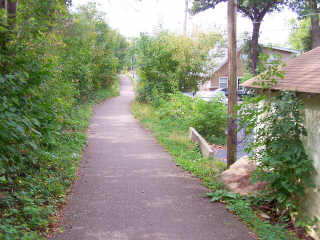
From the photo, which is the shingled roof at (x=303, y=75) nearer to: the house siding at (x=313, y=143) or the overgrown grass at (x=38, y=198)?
the house siding at (x=313, y=143)

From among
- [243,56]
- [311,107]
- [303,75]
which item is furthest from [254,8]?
[311,107]

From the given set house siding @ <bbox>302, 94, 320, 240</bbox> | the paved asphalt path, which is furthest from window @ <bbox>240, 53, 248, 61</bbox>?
house siding @ <bbox>302, 94, 320, 240</bbox>

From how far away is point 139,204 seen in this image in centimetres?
684

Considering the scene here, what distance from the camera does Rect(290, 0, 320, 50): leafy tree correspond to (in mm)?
25766

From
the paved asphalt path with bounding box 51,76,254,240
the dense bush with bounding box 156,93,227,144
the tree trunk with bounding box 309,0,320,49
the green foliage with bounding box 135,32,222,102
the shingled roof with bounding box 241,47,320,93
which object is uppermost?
the tree trunk with bounding box 309,0,320,49

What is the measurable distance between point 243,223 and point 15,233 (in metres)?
3.76

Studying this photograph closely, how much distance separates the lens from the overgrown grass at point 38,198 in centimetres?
488

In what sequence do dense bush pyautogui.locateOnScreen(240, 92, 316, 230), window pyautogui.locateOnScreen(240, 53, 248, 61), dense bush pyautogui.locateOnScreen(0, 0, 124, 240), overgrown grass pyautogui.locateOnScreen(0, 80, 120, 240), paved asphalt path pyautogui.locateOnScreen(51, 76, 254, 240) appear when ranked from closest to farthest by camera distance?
overgrown grass pyautogui.locateOnScreen(0, 80, 120, 240) < dense bush pyautogui.locateOnScreen(0, 0, 124, 240) < paved asphalt path pyautogui.locateOnScreen(51, 76, 254, 240) < dense bush pyautogui.locateOnScreen(240, 92, 316, 230) < window pyautogui.locateOnScreen(240, 53, 248, 61)

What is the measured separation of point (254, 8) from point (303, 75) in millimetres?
24836

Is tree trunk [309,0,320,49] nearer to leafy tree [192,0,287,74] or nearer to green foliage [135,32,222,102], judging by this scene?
leafy tree [192,0,287,74]

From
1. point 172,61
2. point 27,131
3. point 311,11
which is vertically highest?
point 311,11

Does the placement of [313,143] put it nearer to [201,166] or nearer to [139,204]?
[139,204]

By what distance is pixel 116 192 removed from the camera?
24.6 feet

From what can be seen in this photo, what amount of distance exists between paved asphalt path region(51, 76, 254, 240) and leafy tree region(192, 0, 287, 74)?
20545 millimetres
